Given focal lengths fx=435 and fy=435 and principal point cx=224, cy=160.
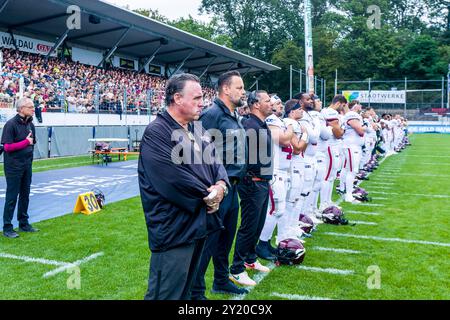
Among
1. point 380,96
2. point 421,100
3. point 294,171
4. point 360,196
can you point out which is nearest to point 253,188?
point 294,171

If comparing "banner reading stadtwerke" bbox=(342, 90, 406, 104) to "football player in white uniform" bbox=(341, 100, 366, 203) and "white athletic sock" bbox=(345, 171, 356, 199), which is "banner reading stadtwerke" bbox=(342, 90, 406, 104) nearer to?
"football player in white uniform" bbox=(341, 100, 366, 203)

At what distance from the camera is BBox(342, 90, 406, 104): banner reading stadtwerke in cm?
4009

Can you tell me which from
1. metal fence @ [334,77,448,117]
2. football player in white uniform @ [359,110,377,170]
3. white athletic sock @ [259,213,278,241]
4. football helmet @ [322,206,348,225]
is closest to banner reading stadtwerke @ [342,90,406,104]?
metal fence @ [334,77,448,117]

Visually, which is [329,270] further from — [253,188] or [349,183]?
[349,183]

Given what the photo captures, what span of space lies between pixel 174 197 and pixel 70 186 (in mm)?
8803

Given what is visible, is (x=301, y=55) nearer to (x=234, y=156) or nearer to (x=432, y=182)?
(x=432, y=182)

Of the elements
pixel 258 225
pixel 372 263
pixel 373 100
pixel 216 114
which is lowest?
pixel 372 263

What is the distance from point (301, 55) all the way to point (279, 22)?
11829mm

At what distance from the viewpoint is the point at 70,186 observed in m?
10.7

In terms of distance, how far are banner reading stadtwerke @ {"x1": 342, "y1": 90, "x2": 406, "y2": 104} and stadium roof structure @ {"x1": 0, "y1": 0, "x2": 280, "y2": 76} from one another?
1164 cm

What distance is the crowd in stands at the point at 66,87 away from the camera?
1705cm

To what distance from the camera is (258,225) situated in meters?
4.80
